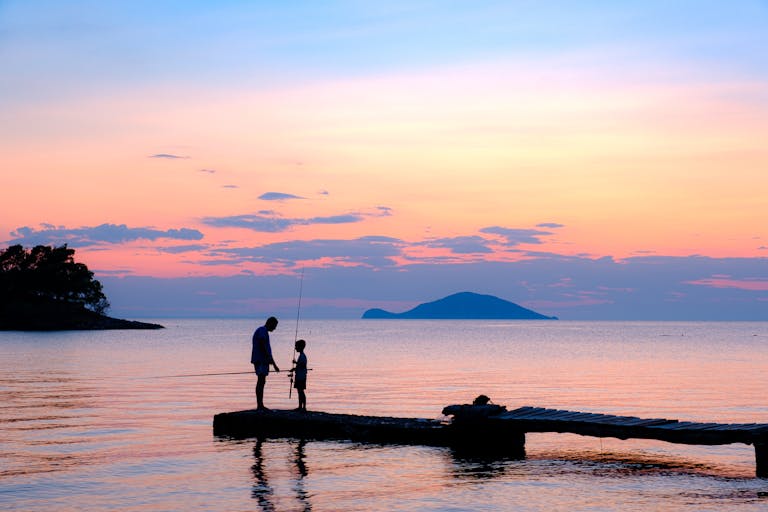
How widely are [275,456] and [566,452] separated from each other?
749cm

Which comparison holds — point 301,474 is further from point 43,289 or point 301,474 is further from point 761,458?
point 43,289

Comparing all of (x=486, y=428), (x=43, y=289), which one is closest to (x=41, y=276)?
(x=43, y=289)

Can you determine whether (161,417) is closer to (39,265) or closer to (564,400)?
(564,400)

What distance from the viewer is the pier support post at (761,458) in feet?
62.1

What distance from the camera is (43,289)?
16962 cm

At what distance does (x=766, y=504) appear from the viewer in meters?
16.0

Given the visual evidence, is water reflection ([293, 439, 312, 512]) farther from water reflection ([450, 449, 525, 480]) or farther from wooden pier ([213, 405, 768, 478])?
water reflection ([450, 449, 525, 480])

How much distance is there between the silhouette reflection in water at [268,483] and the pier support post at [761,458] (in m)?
10.0

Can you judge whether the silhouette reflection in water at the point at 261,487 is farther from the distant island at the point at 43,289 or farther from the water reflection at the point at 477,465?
the distant island at the point at 43,289

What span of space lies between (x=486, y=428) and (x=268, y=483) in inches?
264

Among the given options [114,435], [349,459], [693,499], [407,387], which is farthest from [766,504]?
[407,387]

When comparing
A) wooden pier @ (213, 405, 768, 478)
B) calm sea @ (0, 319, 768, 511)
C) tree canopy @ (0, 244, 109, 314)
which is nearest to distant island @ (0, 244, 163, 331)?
tree canopy @ (0, 244, 109, 314)

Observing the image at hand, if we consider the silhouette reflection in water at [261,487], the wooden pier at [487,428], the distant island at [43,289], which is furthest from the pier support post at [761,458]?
the distant island at [43,289]

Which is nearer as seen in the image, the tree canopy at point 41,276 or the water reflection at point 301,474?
the water reflection at point 301,474
